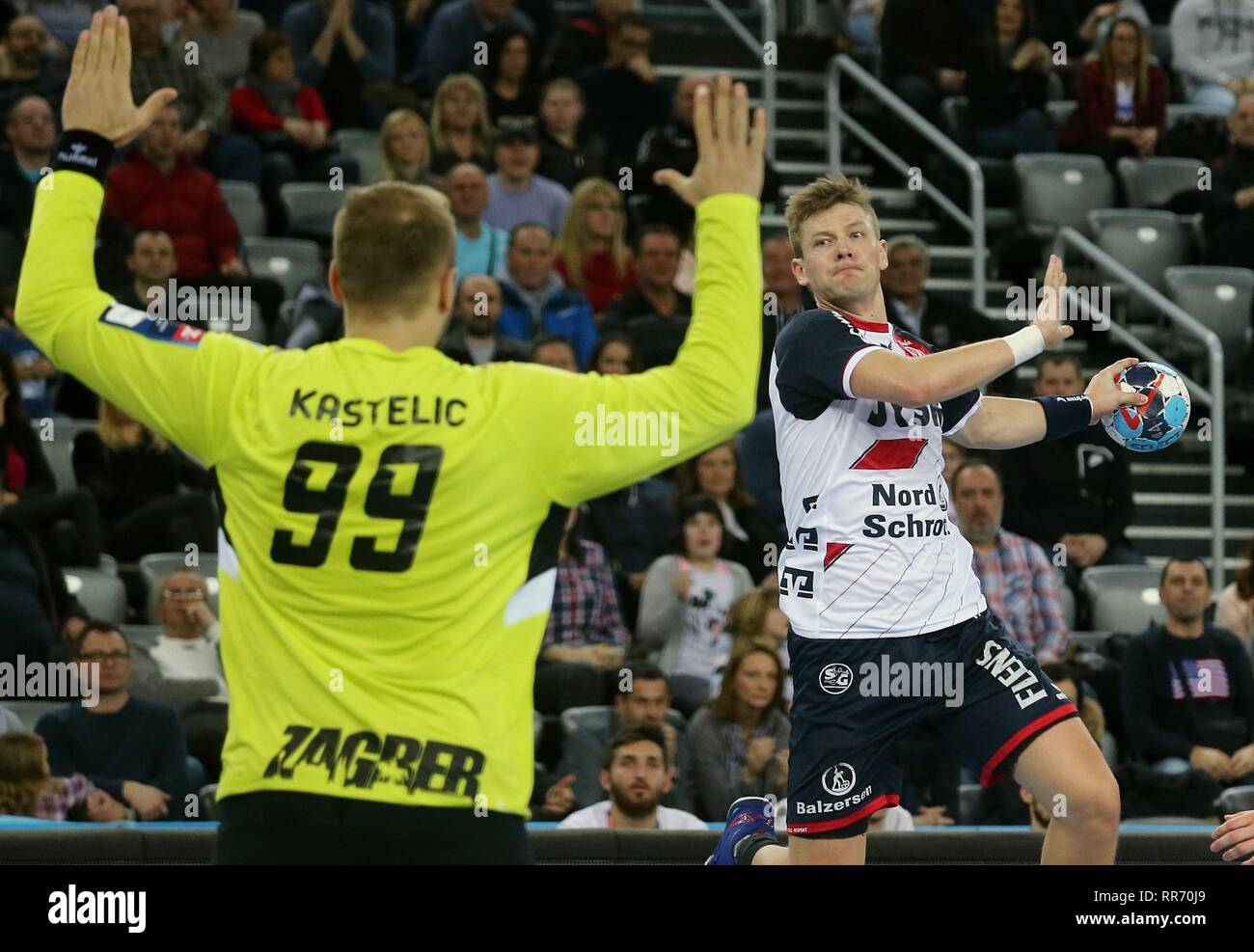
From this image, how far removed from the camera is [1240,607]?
33.3 feet

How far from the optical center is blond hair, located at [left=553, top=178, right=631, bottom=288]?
1126cm

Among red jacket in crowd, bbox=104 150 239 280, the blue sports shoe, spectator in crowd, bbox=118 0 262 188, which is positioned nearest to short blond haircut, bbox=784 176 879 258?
the blue sports shoe

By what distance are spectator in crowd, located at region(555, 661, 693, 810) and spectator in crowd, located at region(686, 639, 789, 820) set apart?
0.10 metres

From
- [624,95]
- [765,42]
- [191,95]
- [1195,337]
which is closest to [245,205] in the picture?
[191,95]

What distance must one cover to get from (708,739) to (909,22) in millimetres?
6789

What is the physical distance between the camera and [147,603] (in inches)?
371

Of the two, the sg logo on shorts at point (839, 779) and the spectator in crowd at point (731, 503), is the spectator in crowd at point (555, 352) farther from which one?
the sg logo on shorts at point (839, 779)

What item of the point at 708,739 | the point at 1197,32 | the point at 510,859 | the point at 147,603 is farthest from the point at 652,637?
the point at 1197,32

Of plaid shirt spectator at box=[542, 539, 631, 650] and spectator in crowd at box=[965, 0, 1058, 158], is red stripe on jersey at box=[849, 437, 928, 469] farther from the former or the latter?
spectator in crowd at box=[965, 0, 1058, 158]

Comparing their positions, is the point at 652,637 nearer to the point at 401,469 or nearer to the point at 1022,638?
the point at 1022,638

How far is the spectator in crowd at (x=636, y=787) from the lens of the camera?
7898 millimetres

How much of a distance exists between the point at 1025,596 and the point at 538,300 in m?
3.25

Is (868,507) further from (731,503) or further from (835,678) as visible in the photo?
(731,503)
